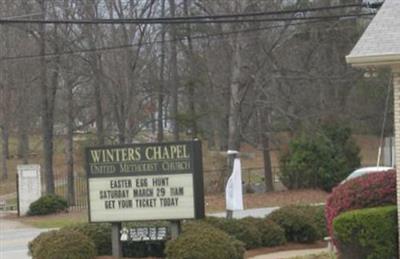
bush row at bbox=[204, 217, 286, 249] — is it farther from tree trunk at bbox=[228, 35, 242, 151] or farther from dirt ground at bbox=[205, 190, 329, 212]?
tree trunk at bbox=[228, 35, 242, 151]

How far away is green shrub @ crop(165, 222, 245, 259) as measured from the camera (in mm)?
14047

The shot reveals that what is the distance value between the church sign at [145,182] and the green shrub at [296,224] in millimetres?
2889

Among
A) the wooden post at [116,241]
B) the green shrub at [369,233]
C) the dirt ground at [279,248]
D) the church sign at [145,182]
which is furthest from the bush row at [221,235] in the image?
the green shrub at [369,233]

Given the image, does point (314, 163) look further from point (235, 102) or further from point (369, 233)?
point (369, 233)

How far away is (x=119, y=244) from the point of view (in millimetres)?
15891

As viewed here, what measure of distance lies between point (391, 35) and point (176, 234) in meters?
5.61

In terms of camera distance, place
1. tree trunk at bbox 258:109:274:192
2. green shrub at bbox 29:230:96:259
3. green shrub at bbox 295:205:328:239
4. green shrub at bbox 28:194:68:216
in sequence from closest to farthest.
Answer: green shrub at bbox 29:230:96:259, green shrub at bbox 295:205:328:239, green shrub at bbox 28:194:68:216, tree trunk at bbox 258:109:274:192

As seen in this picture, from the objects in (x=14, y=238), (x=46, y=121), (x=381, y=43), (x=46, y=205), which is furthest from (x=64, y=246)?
(x=46, y=121)

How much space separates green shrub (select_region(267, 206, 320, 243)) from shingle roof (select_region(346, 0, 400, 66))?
237 inches

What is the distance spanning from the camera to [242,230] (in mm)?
16516

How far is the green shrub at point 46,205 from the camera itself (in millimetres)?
36250

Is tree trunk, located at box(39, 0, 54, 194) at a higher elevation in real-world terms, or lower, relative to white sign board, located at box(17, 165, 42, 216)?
higher

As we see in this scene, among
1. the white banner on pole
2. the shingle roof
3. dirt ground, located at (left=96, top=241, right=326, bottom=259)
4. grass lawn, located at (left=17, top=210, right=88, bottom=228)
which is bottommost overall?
grass lawn, located at (left=17, top=210, right=88, bottom=228)

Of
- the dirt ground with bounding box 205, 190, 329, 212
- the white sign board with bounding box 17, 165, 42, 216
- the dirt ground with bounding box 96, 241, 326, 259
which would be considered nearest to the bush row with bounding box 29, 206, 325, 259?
the dirt ground with bounding box 96, 241, 326, 259
